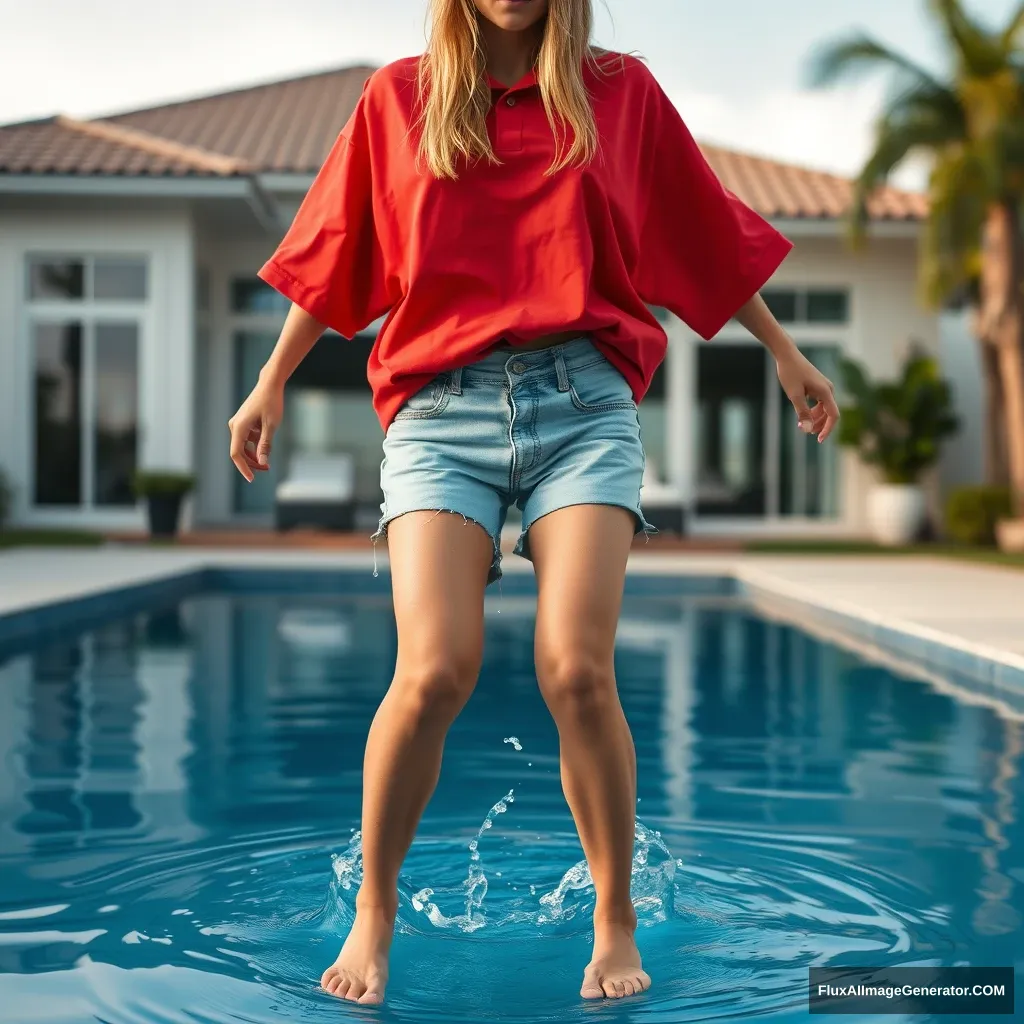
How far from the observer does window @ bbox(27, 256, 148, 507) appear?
14.1 m

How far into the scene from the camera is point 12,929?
2445mm

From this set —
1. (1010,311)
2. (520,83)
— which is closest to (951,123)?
(1010,311)

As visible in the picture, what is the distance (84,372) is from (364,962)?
12802mm

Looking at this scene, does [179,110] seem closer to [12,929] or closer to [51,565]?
[51,565]

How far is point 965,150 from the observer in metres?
13.6

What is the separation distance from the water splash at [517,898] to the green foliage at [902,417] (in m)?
12.4

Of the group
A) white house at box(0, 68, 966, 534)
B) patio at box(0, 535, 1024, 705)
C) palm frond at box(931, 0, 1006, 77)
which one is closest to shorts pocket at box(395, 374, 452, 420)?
patio at box(0, 535, 1024, 705)

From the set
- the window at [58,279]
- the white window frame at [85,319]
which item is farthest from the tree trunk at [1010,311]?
the window at [58,279]

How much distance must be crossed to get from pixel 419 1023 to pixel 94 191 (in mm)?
12569

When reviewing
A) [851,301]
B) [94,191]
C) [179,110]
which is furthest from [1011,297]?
[179,110]

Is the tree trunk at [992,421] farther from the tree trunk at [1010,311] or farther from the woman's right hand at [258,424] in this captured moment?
the woman's right hand at [258,424]

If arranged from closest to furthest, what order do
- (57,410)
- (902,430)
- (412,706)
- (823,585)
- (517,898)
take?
(412,706)
(517,898)
(823,585)
(57,410)
(902,430)

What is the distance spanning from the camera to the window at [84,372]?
14062mm

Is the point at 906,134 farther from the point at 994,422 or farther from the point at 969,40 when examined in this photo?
the point at 994,422
